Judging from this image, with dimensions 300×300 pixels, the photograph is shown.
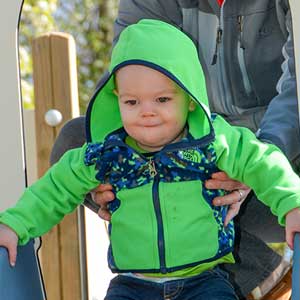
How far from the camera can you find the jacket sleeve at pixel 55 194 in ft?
5.34

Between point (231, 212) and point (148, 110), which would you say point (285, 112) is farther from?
point (148, 110)

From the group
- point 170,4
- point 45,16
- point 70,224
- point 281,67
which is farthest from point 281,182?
point 45,16

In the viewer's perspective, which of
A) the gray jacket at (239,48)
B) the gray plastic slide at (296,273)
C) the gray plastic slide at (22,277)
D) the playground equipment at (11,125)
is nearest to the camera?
the gray plastic slide at (296,273)

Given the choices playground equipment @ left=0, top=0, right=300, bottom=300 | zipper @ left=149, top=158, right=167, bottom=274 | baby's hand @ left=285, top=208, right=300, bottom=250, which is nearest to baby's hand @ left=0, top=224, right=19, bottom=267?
playground equipment @ left=0, top=0, right=300, bottom=300

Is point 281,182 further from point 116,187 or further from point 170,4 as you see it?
point 170,4

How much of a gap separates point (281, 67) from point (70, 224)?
75 centimetres

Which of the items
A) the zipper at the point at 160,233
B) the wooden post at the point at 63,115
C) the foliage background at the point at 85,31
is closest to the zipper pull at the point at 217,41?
the wooden post at the point at 63,115

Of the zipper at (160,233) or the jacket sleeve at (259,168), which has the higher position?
the jacket sleeve at (259,168)

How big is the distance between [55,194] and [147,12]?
0.73 metres

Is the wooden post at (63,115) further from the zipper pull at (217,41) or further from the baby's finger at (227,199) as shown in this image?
the baby's finger at (227,199)

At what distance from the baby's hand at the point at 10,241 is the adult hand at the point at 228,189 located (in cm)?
37

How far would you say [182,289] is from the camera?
5.34 feet

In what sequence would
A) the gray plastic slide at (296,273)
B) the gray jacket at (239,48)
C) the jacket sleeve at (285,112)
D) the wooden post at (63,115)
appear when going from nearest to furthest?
1. the gray plastic slide at (296,273)
2. the jacket sleeve at (285,112)
3. the gray jacket at (239,48)
4. the wooden post at (63,115)

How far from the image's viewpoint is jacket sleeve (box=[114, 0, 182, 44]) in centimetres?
220
